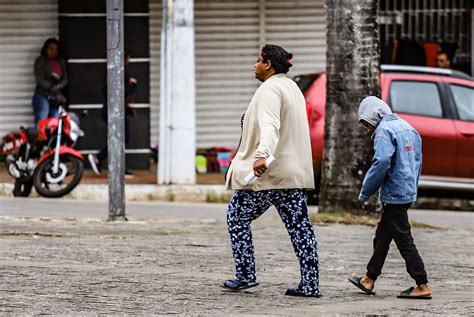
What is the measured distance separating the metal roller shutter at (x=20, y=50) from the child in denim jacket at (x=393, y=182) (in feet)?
37.1

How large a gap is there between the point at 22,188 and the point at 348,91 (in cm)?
471

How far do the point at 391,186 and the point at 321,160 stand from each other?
662 centimetres

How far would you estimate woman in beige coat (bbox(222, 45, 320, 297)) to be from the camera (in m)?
9.19

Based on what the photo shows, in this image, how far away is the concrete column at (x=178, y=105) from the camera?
17609 mm

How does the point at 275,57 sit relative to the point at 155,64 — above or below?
above

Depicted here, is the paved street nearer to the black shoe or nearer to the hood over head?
the black shoe

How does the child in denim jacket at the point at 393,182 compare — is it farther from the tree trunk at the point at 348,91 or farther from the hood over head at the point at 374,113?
the tree trunk at the point at 348,91

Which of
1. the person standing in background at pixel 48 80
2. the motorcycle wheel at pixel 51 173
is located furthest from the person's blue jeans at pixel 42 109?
the motorcycle wheel at pixel 51 173

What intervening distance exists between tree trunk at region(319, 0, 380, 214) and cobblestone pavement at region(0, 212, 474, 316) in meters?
0.56

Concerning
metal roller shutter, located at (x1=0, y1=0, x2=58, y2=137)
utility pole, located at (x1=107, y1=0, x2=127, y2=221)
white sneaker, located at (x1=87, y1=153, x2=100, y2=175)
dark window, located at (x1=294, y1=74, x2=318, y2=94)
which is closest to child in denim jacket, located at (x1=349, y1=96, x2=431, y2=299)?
utility pole, located at (x1=107, y1=0, x2=127, y2=221)

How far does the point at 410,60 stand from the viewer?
21.2m

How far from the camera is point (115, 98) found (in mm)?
13695

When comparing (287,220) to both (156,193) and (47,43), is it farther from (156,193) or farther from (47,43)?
(47,43)

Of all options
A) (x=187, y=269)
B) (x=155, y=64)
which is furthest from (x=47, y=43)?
(x=187, y=269)
